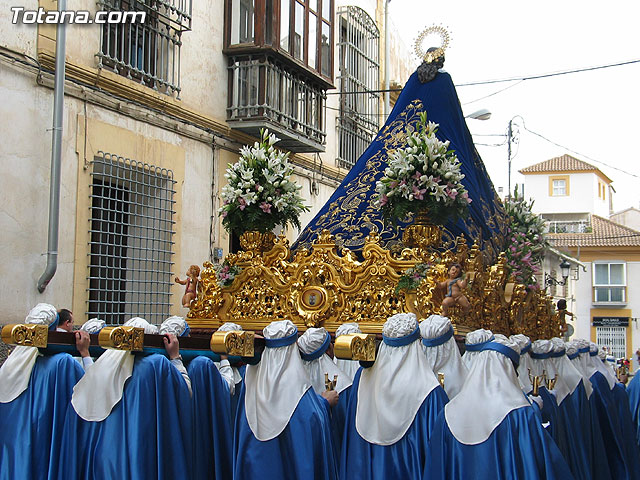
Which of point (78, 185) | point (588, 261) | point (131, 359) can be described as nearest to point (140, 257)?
→ point (78, 185)

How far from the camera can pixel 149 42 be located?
9305 millimetres

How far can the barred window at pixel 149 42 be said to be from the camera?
29.0 feet

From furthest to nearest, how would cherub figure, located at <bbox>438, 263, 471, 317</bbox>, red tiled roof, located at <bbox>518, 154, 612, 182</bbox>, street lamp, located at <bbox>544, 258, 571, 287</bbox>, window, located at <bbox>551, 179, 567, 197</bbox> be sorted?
window, located at <bbox>551, 179, 567, 197</bbox>, red tiled roof, located at <bbox>518, 154, 612, 182</bbox>, street lamp, located at <bbox>544, 258, 571, 287</bbox>, cherub figure, located at <bbox>438, 263, 471, 317</bbox>

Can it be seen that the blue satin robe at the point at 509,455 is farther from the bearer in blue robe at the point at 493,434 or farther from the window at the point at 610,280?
the window at the point at 610,280

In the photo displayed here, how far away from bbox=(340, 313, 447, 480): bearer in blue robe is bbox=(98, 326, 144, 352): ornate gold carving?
3.90 feet

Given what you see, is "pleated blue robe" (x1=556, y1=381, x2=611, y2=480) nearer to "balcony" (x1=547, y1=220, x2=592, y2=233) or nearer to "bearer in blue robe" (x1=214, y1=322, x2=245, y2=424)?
"bearer in blue robe" (x1=214, y1=322, x2=245, y2=424)

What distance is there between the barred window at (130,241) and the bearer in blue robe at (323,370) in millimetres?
4090

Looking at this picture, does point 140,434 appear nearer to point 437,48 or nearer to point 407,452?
point 407,452

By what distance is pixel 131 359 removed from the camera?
14.0ft

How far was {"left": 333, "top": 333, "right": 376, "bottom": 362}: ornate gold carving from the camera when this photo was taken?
3855mm

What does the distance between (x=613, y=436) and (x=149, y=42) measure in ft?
21.2

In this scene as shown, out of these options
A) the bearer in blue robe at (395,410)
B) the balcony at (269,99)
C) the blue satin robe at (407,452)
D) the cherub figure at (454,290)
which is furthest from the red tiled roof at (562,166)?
the blue satin robe at (407,452)

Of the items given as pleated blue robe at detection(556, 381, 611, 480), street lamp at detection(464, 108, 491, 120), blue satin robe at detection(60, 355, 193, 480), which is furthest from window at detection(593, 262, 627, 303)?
blue satin robe at detection(60, 355, 193, 480)

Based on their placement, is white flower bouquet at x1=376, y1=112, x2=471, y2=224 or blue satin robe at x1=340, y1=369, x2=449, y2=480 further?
white flower bouquet at x1=376, y1=112, x2=471, y2=224
